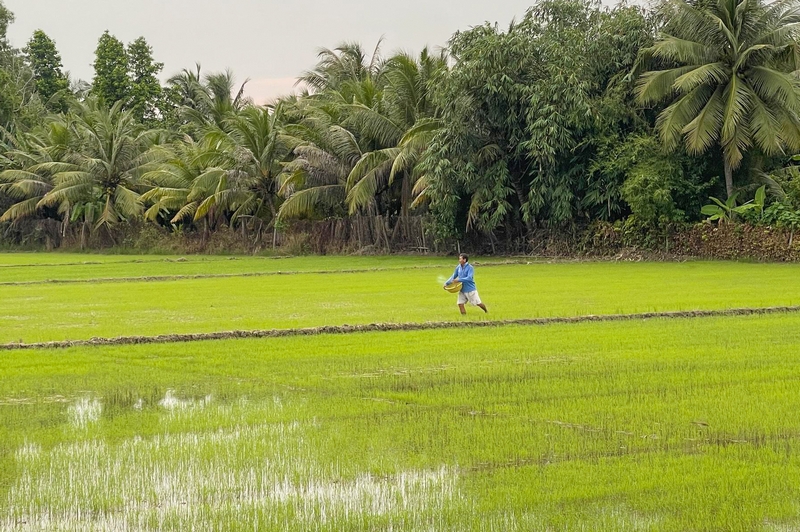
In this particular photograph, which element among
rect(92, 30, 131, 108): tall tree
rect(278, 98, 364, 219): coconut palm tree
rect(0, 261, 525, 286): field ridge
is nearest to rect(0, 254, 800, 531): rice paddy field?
rect(0, 261, 525, 286): field ridge

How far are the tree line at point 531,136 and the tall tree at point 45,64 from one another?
808 inches

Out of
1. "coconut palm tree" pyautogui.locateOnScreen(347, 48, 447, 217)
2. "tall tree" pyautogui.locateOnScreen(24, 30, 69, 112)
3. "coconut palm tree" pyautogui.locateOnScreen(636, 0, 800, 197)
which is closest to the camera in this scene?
"coconut palm tree" pyautogui.locateOnScreen(636, 0, 800, 197)

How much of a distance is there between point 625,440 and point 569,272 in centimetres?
1917

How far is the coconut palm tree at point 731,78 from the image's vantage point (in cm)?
2778

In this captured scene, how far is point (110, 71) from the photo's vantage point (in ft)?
186

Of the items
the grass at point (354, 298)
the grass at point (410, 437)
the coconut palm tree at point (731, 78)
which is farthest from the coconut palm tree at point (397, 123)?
the grass at point (410, 437)

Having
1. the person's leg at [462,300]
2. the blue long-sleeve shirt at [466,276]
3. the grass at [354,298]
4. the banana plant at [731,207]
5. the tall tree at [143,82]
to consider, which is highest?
the tall tree at [143,82]

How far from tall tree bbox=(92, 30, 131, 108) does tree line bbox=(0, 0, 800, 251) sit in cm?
1226

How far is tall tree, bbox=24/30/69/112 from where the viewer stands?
63.3 m

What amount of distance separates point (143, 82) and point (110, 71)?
1.98m

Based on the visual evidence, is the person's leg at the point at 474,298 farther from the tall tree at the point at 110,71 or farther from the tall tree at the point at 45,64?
the tall tree at the point at 45,64

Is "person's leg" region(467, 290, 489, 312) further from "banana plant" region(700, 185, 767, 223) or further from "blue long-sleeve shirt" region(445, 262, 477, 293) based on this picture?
"banana plant" region(700, 185, 767, 223)

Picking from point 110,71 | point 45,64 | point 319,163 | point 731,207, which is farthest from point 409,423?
point 45,64

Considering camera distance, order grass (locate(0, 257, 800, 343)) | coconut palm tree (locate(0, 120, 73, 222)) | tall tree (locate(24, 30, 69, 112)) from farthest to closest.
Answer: tall tree (locate(24, 30, 69, 112))
coconut palm tree (locate(0, 120, 73, 222))
grass (locate(0, 257, 800, 343))
